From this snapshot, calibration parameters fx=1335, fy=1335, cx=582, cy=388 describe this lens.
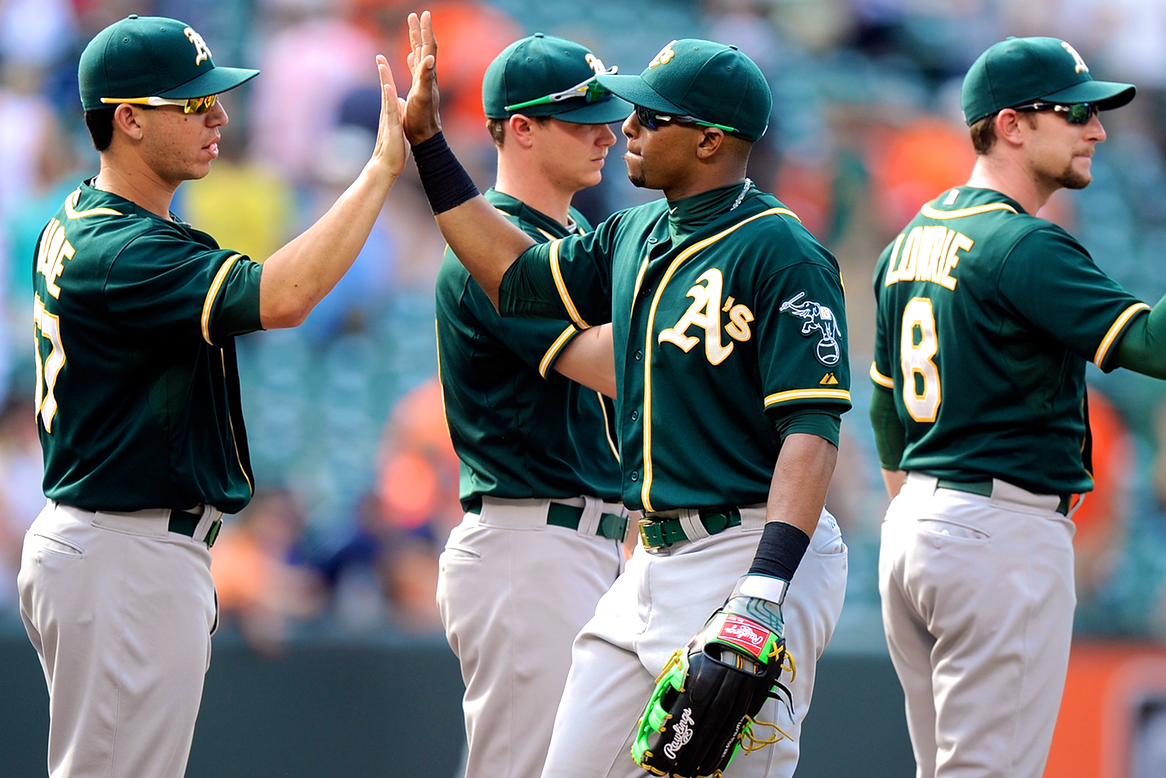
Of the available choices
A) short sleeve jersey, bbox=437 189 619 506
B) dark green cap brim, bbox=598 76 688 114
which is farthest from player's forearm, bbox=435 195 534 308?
dark green cap brim, bbox=598 76 688 114

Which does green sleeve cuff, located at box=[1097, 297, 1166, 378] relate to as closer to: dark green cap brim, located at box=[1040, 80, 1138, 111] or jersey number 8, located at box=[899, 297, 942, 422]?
jersey number 8, located at box=[899, 297, 942, 422]

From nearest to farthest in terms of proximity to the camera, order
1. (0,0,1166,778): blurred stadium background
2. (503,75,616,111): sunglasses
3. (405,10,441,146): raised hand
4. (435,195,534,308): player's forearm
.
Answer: (405,10,441,146): raised hand
(435,195,534,308): player's forearm
(503,75,616,111): sunglasses
(0,0,1166,778): blurred stadium background

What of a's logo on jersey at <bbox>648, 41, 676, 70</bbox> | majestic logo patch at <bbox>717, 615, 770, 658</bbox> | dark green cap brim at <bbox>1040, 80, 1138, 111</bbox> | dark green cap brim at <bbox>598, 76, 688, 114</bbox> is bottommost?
majestic logo patch at <bbox>717, 615, 770, 658</bbox>

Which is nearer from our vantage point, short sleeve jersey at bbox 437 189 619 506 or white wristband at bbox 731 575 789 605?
white wristband at bbox 731 575 789 605

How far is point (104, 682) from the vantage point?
9.88 ft

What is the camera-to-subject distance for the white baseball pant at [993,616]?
3.40 m

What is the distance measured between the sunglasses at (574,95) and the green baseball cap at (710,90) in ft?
3.02

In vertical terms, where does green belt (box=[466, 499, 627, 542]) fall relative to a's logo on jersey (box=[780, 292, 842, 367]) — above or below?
below

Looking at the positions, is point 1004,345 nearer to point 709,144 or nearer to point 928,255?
point 928,255

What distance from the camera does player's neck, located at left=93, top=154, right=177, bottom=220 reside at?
328 cm

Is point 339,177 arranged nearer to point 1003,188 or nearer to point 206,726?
point 206,726

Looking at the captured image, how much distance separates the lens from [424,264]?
7.70 m

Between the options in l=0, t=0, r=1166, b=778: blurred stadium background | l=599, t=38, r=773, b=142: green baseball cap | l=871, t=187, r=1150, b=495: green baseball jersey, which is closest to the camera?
l=599, t=38, r=773, b=142: green baseball cap

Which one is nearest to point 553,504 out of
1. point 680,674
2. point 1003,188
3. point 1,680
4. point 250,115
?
point 680,674
